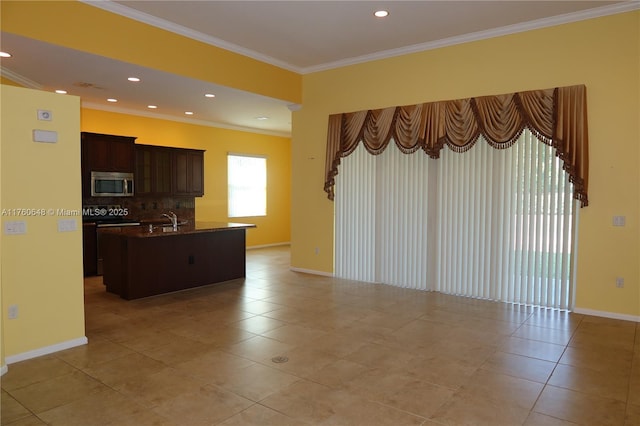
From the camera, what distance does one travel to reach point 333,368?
3518 millimetres

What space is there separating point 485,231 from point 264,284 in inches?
131

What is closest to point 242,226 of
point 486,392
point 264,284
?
point 264,284

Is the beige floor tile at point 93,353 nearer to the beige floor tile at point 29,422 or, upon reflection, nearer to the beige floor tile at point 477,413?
the beige floor tile at point 29,422

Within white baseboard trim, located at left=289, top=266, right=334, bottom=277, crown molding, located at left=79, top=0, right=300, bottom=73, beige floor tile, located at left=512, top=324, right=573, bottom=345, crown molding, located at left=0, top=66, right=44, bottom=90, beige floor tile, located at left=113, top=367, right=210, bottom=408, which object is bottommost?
beige floor tile, located at left=113, top=367, right=210, bottom=408

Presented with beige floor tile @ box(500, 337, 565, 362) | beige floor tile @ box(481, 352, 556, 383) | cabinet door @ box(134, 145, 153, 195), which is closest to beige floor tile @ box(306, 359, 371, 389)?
beige floor tile @ box(481, 352, 556, 383)

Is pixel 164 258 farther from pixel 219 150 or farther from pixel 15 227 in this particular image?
pixel 219 150

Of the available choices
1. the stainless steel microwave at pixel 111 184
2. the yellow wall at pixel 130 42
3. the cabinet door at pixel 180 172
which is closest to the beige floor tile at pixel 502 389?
the yellow wall at pixel 130 42

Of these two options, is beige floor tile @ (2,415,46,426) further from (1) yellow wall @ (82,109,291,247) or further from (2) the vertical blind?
(1) yellow wall @ (82,109,291,247)

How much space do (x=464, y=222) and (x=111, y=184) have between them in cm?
604

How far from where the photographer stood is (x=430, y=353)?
152 inches

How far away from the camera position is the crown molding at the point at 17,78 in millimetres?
5477

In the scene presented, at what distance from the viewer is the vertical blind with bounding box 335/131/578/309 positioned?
5.23 meters

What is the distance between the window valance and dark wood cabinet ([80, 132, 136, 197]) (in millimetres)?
3709

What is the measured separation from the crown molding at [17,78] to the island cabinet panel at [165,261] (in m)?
2.39
